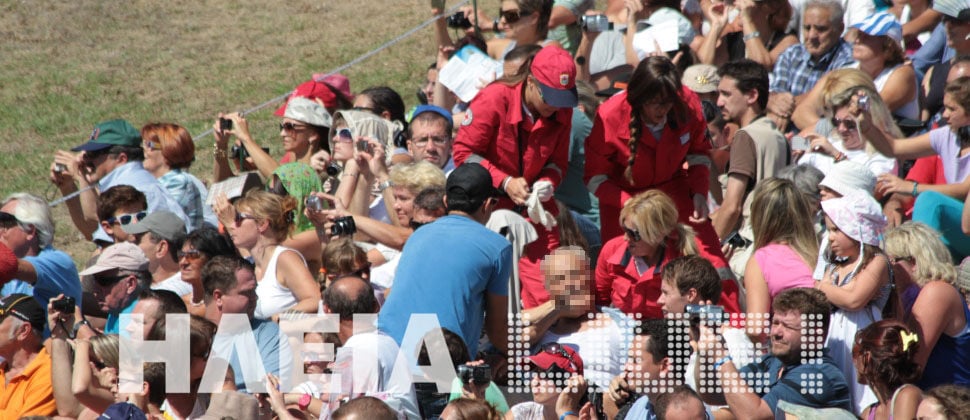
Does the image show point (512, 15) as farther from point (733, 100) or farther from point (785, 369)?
point (785, 369)

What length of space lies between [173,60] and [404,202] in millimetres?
8971

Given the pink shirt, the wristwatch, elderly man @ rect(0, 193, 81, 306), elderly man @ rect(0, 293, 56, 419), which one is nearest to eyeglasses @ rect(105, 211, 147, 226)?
elderly man @ rect(0, 193, 81, 306)

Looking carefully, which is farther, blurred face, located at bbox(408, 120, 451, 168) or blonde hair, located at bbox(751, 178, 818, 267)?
blurred face, located at bbox(408, 120, 451, 168)

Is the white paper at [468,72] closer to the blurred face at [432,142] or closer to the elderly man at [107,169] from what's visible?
the blurred face at [432,142]

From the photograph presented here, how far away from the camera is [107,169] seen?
8391 mm

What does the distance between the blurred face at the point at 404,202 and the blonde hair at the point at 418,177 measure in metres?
0.02

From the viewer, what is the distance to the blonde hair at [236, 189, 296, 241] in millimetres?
6957

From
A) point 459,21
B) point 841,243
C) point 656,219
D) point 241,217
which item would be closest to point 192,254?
point 241,217

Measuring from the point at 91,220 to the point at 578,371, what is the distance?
4513 mm

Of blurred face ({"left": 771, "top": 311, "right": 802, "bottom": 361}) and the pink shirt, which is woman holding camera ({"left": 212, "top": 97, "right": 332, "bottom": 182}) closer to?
the pink shirt

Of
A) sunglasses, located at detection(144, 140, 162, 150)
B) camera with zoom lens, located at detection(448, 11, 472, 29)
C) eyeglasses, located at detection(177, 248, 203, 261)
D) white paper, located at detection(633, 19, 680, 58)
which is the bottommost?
eyeglasses, located at detection(177, 248, 203, 261)

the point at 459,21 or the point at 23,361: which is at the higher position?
the point at 459,21

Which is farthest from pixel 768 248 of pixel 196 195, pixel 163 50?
pixel 163 50

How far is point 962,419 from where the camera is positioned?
15.2 feet
